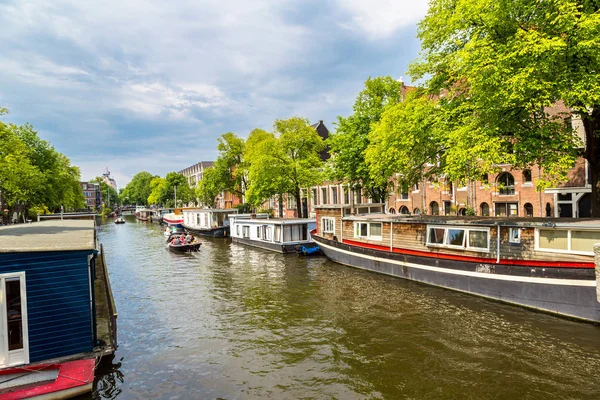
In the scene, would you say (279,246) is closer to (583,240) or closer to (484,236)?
(484,236)

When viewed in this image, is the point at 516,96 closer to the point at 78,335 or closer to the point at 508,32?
the point at 508,32

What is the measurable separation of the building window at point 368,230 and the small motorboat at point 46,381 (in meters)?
18.4

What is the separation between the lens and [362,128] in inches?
1244

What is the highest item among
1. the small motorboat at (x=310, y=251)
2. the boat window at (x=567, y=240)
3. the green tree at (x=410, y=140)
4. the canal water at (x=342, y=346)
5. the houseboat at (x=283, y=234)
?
the green tree at (x=410, y=140)

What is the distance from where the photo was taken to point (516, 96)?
544 inches

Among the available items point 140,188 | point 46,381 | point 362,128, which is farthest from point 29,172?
point 140,188

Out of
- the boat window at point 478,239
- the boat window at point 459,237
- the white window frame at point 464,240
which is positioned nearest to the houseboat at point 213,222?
the white window frame at point 464,240

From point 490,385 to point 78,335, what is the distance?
11.1 m

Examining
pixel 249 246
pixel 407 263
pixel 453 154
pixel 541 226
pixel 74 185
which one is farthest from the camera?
pixel 74 185

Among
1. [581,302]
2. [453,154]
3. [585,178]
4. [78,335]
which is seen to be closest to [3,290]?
[78,335]

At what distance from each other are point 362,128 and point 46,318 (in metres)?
27.4

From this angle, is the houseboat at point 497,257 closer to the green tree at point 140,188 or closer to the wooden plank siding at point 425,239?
the wooden plank siding at point 425,239

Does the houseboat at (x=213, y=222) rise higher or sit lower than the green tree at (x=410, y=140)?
lower

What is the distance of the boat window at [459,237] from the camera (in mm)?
17484
